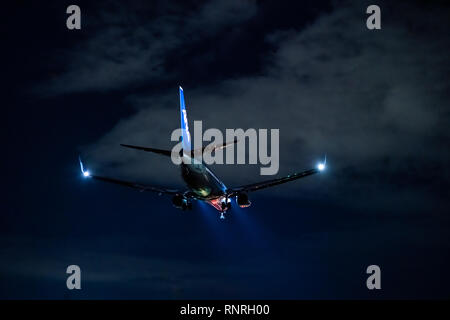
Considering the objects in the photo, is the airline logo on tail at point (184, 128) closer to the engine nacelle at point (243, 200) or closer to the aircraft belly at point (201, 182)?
the aircraft belly at point (201, 182)

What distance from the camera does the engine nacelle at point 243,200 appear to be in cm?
5767

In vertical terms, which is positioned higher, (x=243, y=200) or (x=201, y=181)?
(x=201, y=181)

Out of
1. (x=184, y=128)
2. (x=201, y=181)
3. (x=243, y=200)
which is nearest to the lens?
(x=201, y=181)

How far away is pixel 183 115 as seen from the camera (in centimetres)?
6156

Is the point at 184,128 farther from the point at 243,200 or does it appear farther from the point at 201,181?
the point at 243,200

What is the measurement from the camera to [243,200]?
5775 cm

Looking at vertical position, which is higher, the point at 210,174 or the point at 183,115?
the point at 183,115

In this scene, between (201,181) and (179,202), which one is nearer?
(201,181)

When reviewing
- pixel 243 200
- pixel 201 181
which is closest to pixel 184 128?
pixel 201 181
